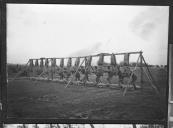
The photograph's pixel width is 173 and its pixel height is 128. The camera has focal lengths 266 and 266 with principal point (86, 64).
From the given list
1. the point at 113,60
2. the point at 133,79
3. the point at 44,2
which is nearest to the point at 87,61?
the point at 113,60

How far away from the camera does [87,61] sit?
3.31 m

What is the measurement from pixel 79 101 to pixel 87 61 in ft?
1.68

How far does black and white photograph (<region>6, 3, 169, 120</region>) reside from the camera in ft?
10.7

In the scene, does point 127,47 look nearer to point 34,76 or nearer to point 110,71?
point 110,71

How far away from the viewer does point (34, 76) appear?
3.32 meters

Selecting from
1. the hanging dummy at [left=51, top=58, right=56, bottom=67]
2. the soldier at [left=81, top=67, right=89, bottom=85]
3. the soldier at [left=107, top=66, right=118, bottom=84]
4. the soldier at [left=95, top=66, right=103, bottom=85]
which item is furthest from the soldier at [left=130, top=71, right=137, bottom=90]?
the hanging dummy at [left=51, top=58, right=56, bottom=67]

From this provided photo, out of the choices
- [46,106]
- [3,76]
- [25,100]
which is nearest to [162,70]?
[46,106]

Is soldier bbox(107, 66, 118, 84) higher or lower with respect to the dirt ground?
higher

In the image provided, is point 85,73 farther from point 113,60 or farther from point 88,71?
point 113,60

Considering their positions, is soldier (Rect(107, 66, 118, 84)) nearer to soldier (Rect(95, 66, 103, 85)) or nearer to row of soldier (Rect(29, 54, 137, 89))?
row of soldier (Rect(29, 54, 137, 89))

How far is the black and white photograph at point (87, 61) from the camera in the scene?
3260mm

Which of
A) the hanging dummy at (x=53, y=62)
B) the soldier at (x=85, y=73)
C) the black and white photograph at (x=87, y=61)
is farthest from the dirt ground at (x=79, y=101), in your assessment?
the hanging dummy at (x=53, y=62)

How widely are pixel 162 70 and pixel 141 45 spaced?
0.41m

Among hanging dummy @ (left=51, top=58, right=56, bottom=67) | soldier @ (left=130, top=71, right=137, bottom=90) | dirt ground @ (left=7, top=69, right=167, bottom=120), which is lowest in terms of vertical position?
dirt ground @ (left=7, top=69, right=167, bottom=120)
